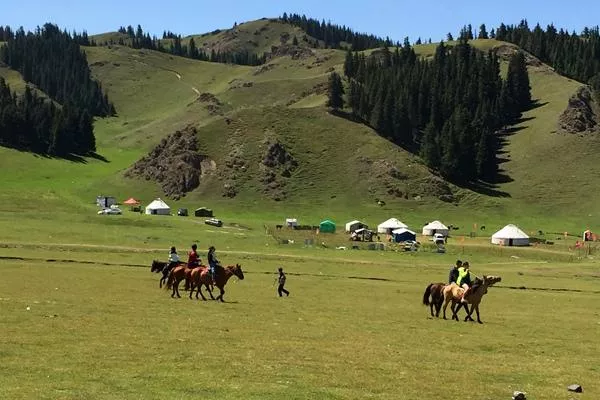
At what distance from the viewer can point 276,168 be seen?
187 m

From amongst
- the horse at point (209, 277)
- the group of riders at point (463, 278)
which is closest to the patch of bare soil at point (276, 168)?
the horse at point (209, 277)

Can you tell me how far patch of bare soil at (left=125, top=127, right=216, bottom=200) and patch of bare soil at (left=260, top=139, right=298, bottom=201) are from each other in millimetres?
14249

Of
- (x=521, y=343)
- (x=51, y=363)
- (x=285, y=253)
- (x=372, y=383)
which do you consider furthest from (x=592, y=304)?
(x=285, y=253)

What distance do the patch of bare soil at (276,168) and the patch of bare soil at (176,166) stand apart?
14.2m

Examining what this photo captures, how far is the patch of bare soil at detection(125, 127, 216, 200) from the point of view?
18139 cm

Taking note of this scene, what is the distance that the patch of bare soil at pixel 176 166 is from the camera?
18139 centimetres

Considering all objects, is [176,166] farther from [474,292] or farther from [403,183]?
[474,292]

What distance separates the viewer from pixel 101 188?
584 feet

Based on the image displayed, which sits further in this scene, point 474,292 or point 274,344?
point 474,292

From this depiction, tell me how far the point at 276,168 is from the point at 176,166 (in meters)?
26.1

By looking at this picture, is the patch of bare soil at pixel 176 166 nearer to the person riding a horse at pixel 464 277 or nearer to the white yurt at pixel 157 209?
the white yurt at pixel 157 209

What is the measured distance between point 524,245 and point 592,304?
242 ft

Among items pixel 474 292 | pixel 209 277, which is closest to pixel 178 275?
pixel 209 277

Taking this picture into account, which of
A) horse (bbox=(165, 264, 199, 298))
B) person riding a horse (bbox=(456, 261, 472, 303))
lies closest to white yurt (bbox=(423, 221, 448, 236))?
person riding a horse (bbox=(456, 261, 472, 303))
